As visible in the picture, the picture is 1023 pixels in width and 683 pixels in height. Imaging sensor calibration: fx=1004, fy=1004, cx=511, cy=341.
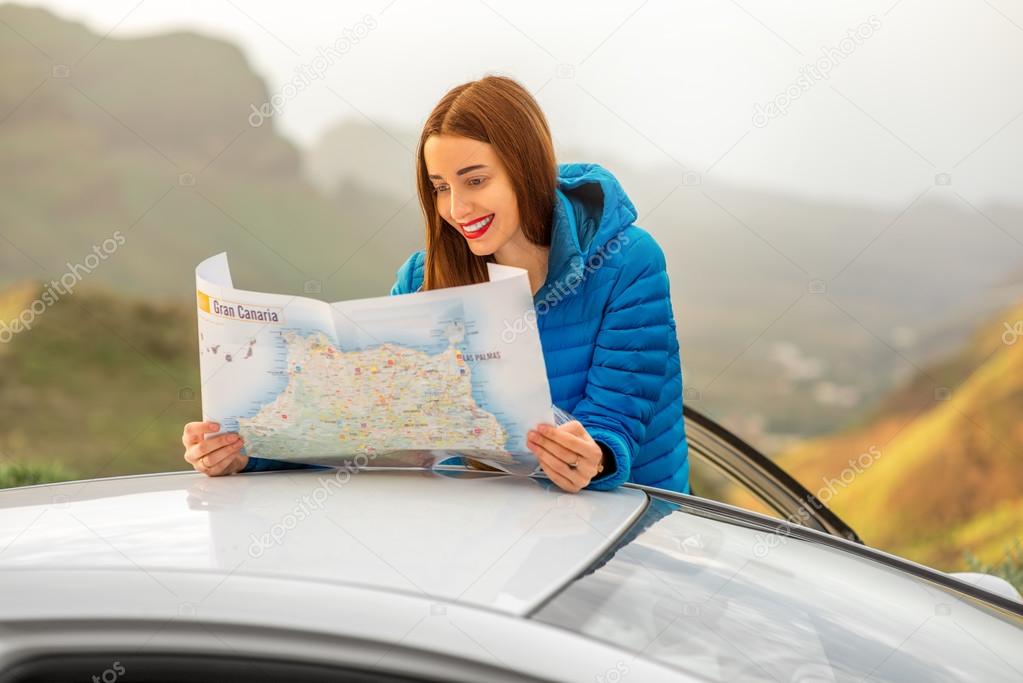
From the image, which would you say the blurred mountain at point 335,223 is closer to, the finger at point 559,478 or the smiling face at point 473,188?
the smiling face at point 473,188

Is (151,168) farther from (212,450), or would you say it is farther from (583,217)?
(212,450)

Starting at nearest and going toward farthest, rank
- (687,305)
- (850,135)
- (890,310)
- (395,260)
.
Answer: (850,135), (890,310), (687,305), (395,260)

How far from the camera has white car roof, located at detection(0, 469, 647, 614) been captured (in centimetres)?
94

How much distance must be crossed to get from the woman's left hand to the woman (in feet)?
0.58

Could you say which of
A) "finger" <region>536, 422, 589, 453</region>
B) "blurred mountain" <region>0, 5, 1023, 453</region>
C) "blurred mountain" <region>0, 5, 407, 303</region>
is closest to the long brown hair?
"finger" <region>536, 422, 589, 453</region>

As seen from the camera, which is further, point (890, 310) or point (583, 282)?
point (890, 310)

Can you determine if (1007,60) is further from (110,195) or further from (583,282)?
(110,195)

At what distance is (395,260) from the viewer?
554 inches

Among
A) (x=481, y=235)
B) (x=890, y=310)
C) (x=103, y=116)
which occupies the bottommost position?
(x=890, y=310)

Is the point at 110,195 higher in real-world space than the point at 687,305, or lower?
higher

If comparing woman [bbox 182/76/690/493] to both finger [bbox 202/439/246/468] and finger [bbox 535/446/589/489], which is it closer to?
finger [bbox 202/439/246/468]

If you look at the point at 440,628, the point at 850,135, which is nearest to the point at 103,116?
the point at 850,135

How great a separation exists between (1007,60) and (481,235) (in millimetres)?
8589

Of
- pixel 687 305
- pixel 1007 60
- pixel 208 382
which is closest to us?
pixel 208 382
